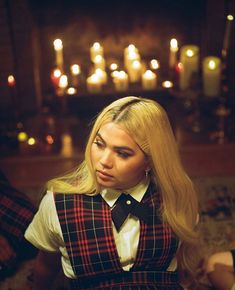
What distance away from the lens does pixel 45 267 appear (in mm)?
1589

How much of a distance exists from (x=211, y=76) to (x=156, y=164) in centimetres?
177

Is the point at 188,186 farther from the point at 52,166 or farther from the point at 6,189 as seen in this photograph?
the point at 52,166

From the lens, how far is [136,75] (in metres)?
3.02

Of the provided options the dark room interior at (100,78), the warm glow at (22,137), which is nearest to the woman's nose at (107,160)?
the dark room interior at (100,78)

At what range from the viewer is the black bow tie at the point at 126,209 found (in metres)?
1.40

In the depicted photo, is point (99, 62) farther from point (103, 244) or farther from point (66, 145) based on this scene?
point (103, 244)

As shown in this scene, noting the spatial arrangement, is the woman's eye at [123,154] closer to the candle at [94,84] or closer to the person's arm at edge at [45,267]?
the person's arm at edge at [45,267]

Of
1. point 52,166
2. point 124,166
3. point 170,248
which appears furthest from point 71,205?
point 52,166

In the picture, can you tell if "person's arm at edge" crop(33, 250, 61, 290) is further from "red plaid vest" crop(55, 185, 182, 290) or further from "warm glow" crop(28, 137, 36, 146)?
"warm glow" crop(28, 137, 36, 146)

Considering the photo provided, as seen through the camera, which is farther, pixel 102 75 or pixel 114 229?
pixel 102 75

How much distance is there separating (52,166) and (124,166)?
1392 millimetres

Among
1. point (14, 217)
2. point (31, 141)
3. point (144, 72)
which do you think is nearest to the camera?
point (14, 217)

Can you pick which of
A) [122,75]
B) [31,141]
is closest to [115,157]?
[31,141]

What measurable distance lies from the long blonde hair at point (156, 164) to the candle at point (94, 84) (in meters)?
1.45
